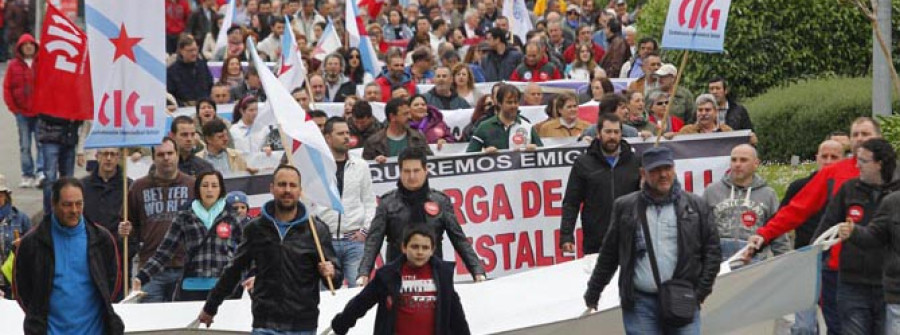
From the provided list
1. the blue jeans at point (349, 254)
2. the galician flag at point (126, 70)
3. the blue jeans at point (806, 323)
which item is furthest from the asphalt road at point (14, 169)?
the blue jeans at point (806, 323)

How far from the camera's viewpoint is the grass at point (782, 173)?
20453 millimetres

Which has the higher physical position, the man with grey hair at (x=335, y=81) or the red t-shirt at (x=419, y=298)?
the man with grey hair at (x=335, y=81)

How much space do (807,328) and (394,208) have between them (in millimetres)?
2658

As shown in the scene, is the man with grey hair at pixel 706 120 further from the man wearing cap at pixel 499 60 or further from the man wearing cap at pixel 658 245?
the man wearing cap at pixel 499 60

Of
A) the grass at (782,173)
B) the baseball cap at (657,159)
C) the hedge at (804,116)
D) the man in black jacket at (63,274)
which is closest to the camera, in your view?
the baseball cap at (657,159)

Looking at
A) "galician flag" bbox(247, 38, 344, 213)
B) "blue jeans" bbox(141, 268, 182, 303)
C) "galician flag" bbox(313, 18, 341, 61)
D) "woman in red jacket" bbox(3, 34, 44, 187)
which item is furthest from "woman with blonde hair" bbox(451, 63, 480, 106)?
"galician flag" bbox(247, 38, 344, 213)

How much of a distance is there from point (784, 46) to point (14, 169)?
28.0ft

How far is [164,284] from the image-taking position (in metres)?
15.3

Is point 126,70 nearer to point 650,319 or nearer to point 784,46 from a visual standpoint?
point 650,319

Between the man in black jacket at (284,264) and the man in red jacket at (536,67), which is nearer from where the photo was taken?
the man in black jacket at (284,264)

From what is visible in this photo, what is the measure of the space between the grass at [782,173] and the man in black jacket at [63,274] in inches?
344

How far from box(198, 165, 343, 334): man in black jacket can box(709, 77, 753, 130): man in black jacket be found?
718cm

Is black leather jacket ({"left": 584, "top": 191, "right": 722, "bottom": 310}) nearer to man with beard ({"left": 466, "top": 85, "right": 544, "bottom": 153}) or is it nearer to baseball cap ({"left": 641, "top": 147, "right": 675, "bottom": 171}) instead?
baseball cap ({"left": 641, "top": 147, "right": 675, "bottom": 171})

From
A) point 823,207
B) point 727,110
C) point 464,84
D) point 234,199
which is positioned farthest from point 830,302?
point 464,84
